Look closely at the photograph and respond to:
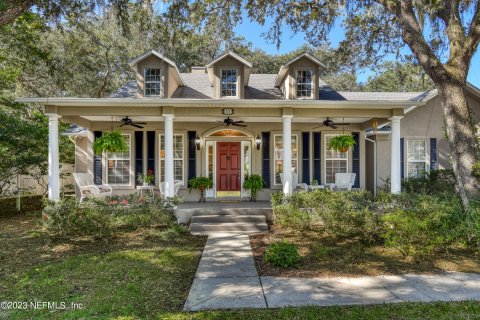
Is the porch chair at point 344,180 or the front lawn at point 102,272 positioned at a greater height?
the porch chair at point 344,180

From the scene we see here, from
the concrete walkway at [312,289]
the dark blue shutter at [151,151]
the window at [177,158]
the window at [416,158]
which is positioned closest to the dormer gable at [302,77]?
the window at [177,158]

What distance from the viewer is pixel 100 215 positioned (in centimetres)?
669

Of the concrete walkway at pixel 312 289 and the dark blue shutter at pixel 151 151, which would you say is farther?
the dark blue shutter at pixel 151 151

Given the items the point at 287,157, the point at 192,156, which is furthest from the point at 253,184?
the point at 192,156

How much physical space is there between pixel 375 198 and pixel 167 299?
481 cm

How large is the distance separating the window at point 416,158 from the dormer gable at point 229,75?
6626 millimetres

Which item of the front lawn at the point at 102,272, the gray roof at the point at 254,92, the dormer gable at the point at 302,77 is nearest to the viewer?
the front lawn at the point at 102,272

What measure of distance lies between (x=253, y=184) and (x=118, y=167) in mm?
4852

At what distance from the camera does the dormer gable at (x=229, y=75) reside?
9891 mm

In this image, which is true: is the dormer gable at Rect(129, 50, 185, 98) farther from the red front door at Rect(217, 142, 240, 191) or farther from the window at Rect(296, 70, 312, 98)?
the window at Rect(296, 70, 312, 98)

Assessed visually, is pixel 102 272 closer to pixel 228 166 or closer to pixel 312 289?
pixel 312 289

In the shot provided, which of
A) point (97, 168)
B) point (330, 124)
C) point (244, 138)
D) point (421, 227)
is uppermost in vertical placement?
point (330, 124)

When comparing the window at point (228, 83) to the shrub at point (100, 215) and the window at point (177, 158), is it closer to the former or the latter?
the window at point (177, 158)

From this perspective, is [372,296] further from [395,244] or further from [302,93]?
[302,93]
